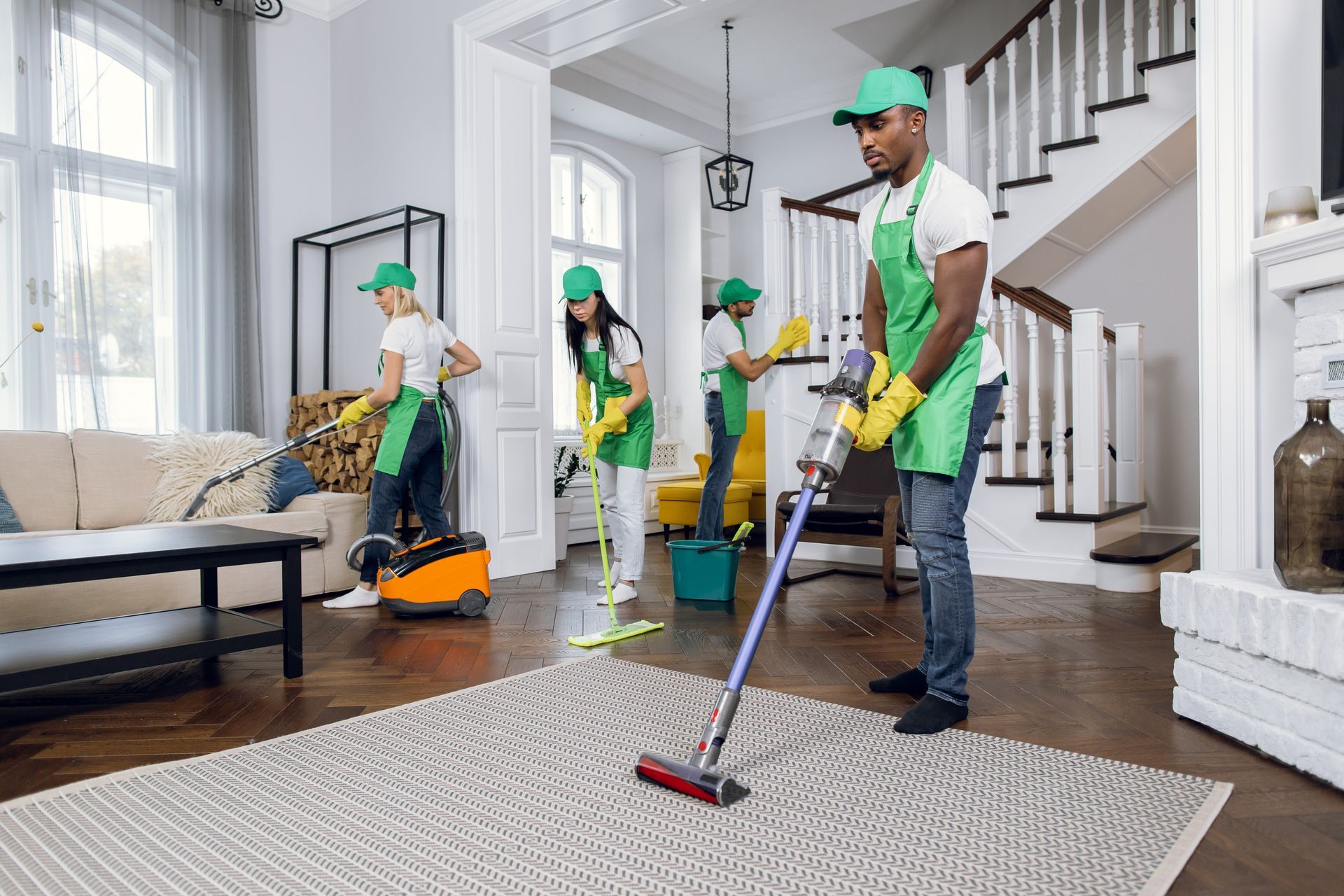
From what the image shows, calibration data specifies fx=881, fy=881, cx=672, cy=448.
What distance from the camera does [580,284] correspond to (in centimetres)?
334

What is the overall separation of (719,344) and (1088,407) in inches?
68.1

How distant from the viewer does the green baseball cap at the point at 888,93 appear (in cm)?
190

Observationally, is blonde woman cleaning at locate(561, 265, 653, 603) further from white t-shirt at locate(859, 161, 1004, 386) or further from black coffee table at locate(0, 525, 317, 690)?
white t-shirt at locate(859, 161, 1004, 386)

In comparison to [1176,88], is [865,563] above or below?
below

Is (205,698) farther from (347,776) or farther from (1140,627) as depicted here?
(1140,627)

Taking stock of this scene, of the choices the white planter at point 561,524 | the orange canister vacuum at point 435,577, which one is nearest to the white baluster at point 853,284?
the white planter at point 561,524

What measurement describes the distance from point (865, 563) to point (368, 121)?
11.8 ft

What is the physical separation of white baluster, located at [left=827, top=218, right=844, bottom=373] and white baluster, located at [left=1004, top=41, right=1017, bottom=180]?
3.53ft

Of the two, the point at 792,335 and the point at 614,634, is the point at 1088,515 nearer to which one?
the point at 792,335

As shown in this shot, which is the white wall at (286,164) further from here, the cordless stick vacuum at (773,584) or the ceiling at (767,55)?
the cordless stick vacuum at (773,584)

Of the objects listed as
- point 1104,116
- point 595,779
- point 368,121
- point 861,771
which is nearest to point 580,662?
point 595,779

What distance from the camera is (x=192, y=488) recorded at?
373 centimetres

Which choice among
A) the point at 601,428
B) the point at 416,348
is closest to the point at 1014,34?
the point at 601,428

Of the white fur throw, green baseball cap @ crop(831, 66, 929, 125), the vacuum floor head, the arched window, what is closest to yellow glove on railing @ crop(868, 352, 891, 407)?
green baseball cap @ crop(831, 66, 929, 125)
